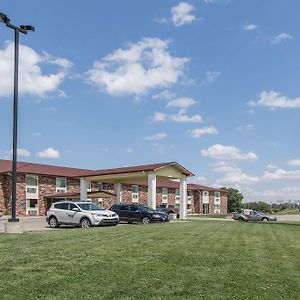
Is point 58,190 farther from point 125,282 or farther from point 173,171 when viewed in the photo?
point 125,282

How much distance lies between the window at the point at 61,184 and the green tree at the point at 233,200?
48.2 m

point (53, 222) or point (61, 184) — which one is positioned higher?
point (61, 184)

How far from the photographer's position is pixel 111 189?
204ft

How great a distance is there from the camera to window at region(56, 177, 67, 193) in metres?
55.9

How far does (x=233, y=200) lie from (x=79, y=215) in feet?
253

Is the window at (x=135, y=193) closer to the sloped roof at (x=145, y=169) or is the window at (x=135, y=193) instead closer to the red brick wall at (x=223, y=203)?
the sloped roof at (x=145, y=169)

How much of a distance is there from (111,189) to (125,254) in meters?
52.0

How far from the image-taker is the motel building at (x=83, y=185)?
3962cm

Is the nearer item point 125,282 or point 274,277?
point 125,282

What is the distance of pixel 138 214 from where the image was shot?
30.8 metres

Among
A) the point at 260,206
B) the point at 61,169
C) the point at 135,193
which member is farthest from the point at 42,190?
the point at 260,206

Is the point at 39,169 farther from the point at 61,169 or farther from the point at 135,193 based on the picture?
the point at 135,193

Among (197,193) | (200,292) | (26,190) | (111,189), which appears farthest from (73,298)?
(197,193)

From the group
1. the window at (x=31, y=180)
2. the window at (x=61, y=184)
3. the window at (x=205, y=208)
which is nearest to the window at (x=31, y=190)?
the window at (x=31, y=180)
